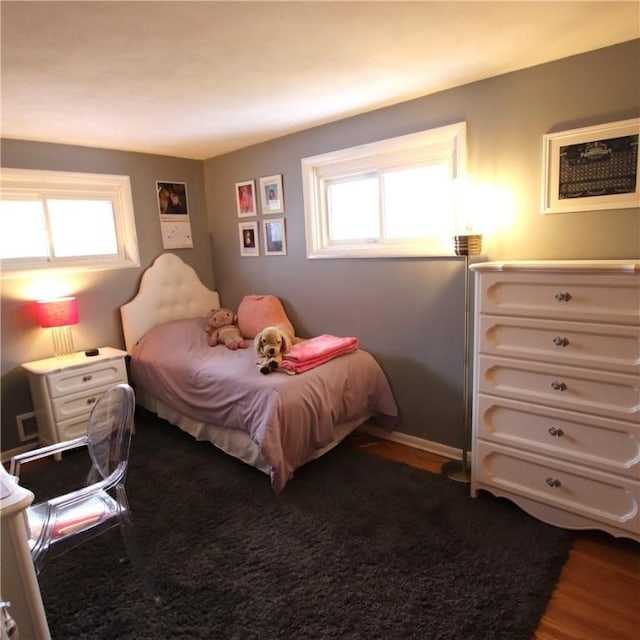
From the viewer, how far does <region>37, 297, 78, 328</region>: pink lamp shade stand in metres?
3.02

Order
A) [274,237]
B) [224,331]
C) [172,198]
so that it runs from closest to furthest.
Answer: [224,331] → [274,237] → [172,198]

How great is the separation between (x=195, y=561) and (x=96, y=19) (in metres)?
2.27

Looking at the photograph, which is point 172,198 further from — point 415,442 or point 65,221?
point 415,442

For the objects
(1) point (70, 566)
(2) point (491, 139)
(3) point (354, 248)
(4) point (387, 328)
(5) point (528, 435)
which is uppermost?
A: (2) point (491, 139)

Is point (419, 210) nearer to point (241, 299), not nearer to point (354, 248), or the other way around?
point (354, 248)

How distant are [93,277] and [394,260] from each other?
7.87 ft

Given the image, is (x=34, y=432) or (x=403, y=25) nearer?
(x=403, y=25)

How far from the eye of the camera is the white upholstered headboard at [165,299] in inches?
144

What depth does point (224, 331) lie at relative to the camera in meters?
3.57

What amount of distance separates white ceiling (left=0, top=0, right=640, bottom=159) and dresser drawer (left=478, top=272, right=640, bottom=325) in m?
1.05

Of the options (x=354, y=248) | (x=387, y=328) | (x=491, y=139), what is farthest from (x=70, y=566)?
(x=491, y=139)

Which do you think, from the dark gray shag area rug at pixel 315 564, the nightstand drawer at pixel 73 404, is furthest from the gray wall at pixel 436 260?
the nightstand drawer at pixel 73 404

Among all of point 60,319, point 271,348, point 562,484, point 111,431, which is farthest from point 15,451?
point 562,484

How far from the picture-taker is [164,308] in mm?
3873
